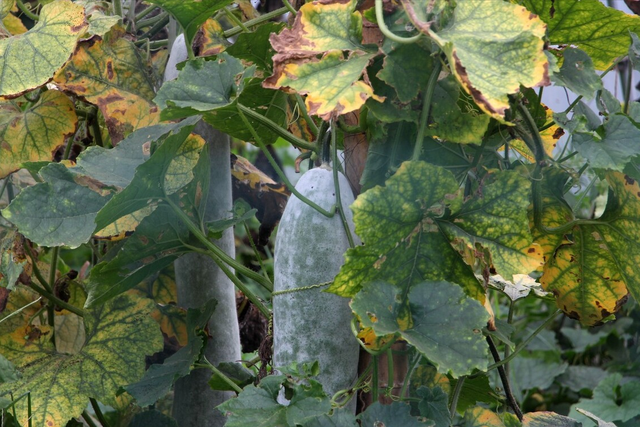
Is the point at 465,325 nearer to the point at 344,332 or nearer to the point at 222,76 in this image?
the point at 344,332

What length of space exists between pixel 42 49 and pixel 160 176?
260mm

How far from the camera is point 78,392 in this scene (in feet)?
3.44

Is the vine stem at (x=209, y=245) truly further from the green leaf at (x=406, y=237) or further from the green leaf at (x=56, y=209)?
the green leaf at (x=406, y=237)

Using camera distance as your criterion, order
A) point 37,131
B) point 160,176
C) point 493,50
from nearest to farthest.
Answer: point 493,50
point 160,176
point 37,131

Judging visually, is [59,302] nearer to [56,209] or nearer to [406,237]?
[56,209]

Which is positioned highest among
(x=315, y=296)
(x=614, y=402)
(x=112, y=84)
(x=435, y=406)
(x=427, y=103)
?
(x=427, y=103)

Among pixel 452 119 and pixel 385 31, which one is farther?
pixel 452 119

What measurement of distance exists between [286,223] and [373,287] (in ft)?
0.52

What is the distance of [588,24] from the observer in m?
0.87

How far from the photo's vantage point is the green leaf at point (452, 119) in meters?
0.80

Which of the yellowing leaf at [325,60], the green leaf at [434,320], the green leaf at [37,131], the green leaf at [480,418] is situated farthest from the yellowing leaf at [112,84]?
the green leaf at [480,418]

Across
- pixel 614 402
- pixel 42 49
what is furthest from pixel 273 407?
pixel 614 402

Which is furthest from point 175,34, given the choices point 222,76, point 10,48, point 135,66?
point 222,76

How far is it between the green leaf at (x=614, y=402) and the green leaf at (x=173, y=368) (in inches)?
33.8
